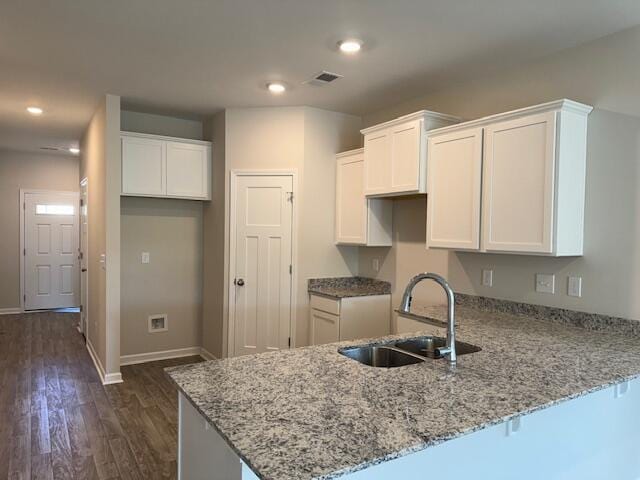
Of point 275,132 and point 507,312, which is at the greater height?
point 275,132

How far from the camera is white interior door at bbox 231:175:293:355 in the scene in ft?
13.9

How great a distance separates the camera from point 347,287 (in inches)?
170

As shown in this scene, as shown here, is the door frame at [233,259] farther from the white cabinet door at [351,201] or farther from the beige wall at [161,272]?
the beige wall at [161,272]

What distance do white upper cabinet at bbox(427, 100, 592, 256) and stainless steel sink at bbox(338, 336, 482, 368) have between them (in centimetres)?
82

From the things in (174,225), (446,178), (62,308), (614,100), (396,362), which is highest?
(614,100)

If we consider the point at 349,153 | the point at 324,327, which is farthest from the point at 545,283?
the point at 349,153

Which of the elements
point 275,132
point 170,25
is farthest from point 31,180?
point 170,25

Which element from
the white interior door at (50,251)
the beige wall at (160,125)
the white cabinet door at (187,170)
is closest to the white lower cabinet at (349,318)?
the white cabinet door at (187,170)

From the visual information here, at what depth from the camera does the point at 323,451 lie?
43.4 inches

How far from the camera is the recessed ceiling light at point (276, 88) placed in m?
3.57

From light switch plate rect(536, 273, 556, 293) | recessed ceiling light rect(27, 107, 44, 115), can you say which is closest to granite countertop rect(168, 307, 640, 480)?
light switch plate rect(536, 273, 556, 293)

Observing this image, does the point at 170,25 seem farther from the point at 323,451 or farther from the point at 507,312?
the point at 507,312

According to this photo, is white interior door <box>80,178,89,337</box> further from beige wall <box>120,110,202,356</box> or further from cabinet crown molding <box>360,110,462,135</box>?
cabinet crown molding <box>360,110,462,135</box>

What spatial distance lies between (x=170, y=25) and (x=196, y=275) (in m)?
2.97
